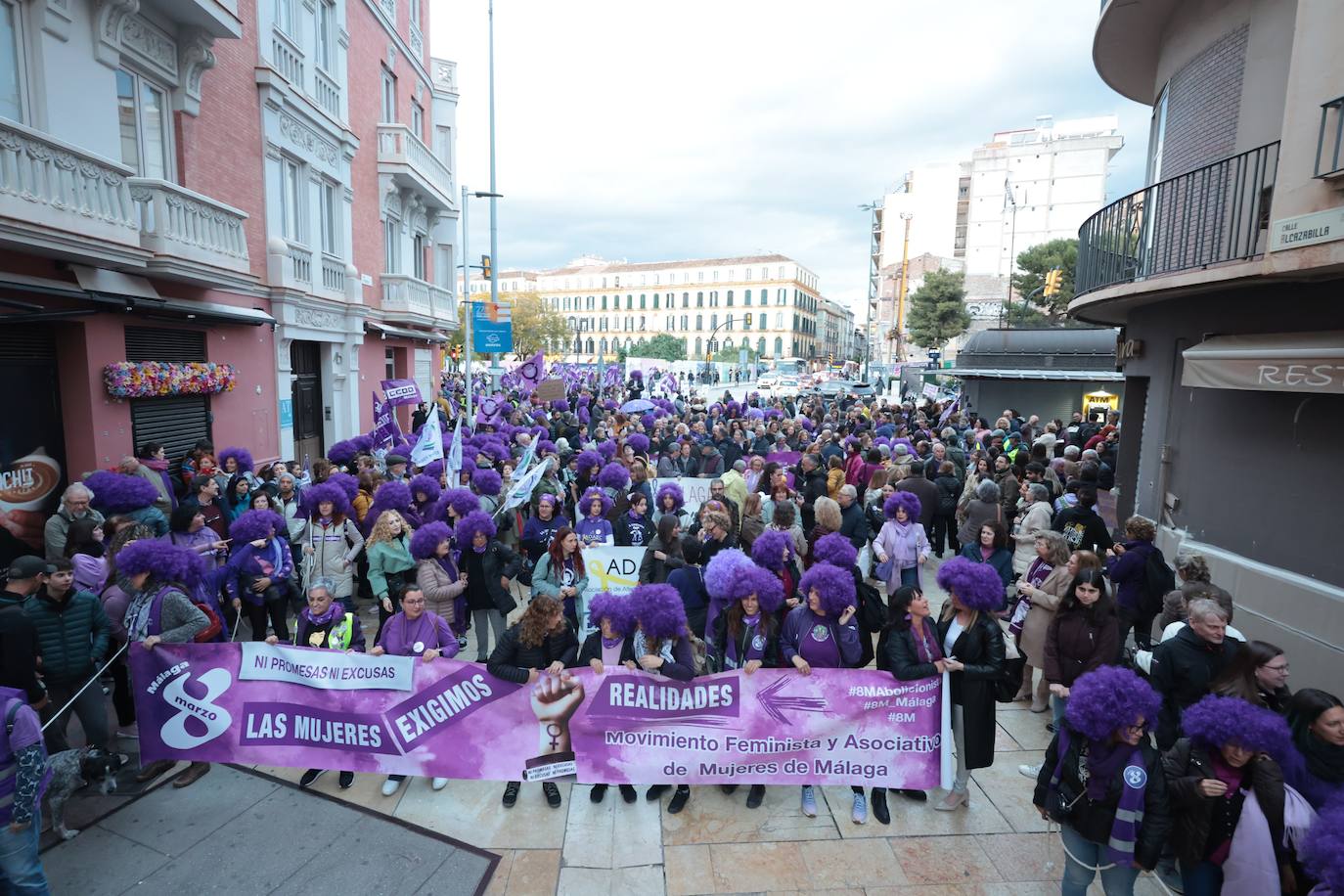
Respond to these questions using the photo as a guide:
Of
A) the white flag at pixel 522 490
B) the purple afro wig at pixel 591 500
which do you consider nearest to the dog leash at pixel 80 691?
the white flag at pixel 522 490

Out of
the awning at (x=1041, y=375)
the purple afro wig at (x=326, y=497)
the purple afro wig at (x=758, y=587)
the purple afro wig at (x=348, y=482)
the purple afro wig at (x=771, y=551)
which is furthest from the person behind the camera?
the awning at (x=1041, y=375)

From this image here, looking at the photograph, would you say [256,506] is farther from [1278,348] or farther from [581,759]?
[1278,348]

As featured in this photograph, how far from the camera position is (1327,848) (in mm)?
2838

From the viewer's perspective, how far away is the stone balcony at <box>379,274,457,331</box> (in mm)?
19812

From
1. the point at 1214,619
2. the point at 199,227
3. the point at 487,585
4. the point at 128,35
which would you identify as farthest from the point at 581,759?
the point at 128,35

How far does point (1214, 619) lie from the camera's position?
13.8 feet

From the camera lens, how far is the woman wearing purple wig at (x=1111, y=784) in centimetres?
345

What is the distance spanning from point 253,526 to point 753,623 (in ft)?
15.0

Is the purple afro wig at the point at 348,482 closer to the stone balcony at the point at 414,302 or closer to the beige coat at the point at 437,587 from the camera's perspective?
the beige coat at the point at 437,587

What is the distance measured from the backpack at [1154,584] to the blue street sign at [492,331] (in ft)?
46.6

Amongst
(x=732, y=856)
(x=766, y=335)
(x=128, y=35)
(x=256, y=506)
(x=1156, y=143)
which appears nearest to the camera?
(x=732, y=856)

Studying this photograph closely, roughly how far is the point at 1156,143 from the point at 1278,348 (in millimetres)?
5681

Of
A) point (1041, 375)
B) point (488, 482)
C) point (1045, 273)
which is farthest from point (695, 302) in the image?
point (488, 482)

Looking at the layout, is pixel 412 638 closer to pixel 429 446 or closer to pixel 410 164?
pixel 429 446
